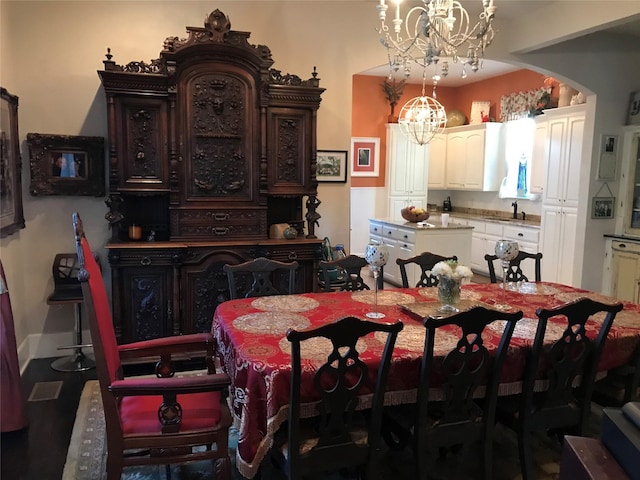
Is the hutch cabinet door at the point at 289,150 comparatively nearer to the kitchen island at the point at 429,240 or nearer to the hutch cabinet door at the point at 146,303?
the hutch cabinet door at the point at 146,303

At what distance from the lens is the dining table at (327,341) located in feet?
5.96

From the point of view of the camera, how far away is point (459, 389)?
78.4 inches

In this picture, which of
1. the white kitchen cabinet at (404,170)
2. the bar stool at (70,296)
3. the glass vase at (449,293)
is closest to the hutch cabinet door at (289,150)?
the bar stool at (70,296)

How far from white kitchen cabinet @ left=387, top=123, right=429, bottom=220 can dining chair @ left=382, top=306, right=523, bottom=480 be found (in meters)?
5.81

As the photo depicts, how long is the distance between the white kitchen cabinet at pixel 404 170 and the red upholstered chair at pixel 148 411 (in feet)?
20.1

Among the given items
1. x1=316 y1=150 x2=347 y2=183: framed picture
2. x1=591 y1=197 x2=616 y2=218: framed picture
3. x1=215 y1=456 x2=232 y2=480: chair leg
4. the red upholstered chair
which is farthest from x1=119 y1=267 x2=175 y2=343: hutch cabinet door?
x1=591 y1=197 x2=616 y2=218: framed picture

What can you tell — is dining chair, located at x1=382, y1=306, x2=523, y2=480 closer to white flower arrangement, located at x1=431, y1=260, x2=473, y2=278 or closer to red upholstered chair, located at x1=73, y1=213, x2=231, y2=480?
white flower arrangement, located at x1=431, y1=260, x2=473, y2=278

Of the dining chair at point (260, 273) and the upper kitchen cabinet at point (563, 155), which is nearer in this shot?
the dining chair at point (260, 273)

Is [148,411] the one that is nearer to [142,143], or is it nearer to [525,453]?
[525,453]

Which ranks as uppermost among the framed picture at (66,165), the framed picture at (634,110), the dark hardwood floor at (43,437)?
the framed picture at (634,110)

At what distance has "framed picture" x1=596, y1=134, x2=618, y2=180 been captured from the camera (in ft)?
16.8

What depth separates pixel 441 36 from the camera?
8.98ft

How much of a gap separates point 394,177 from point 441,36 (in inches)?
202

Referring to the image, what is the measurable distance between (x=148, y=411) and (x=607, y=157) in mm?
5131
